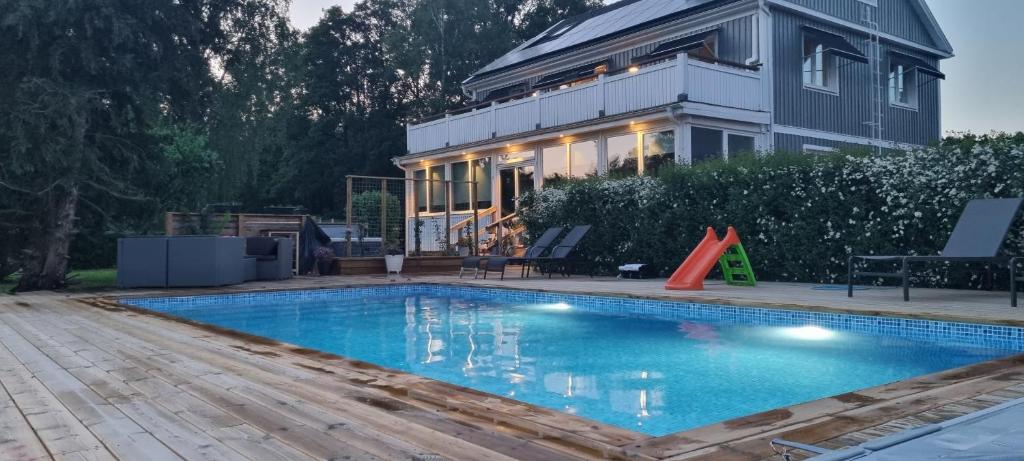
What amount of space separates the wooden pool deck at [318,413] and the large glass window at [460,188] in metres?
14.0

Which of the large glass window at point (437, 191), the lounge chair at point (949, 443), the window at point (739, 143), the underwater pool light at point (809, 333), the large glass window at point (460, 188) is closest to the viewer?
the lounge chair at point (949, 443)

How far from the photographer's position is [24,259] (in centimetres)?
1005

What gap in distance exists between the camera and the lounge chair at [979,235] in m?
6.37

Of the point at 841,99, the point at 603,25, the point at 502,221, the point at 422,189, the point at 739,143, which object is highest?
the point at 603,25

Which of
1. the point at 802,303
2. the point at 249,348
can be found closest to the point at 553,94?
the point at 802,303

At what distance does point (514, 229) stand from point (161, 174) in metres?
6.97

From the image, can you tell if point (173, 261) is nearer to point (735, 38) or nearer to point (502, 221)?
point (502, 221)

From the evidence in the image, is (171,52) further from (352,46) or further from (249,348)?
(352,46)

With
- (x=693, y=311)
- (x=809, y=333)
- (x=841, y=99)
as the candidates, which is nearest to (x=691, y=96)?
(x=841, y=99)

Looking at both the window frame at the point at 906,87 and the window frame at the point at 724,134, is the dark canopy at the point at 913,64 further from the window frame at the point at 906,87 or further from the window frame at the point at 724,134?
the window frame at the point at 724,134

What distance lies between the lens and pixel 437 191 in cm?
1933

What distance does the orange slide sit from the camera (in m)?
8.38

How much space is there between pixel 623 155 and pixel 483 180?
15.1 ft

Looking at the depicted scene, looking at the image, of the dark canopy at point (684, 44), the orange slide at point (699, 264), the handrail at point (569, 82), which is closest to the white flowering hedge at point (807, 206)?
the orange slide at point (699, 264)
